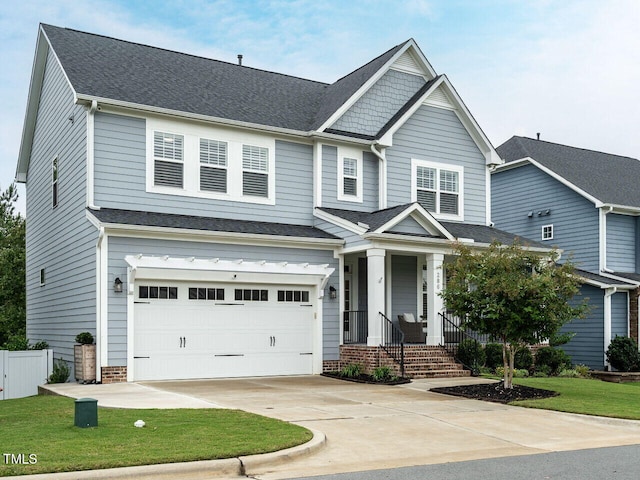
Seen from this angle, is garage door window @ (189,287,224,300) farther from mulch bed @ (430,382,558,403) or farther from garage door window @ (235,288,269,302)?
mulch bed @ (430,382,558,403)

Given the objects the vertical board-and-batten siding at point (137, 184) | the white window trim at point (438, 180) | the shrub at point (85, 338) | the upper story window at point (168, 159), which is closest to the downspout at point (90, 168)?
the vertical board-and-batten siding at point (137, 184)

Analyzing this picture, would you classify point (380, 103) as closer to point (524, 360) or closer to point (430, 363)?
point (430, 363)

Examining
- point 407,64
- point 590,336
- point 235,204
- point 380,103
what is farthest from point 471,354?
point 407,64

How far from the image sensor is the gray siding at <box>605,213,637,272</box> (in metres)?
27.7

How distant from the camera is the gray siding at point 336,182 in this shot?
846 inches

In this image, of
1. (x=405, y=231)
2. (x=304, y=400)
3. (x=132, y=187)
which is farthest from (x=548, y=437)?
(x=132, y=187)

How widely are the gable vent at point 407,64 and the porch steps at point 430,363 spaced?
895 cm

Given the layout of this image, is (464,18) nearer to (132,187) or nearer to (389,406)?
(132,187)

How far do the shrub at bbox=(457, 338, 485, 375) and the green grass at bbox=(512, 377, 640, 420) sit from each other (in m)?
1.30

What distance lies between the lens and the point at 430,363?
773 inches

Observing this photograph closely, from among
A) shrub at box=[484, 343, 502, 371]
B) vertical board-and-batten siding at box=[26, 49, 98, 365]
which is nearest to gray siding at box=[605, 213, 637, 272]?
shrub at box=[484, 343, 502, 371]

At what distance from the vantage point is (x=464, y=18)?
19.8 meters

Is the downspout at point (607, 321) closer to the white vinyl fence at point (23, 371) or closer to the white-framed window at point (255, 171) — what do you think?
the white-framed window at point (255, 171)

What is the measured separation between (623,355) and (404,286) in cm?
846
